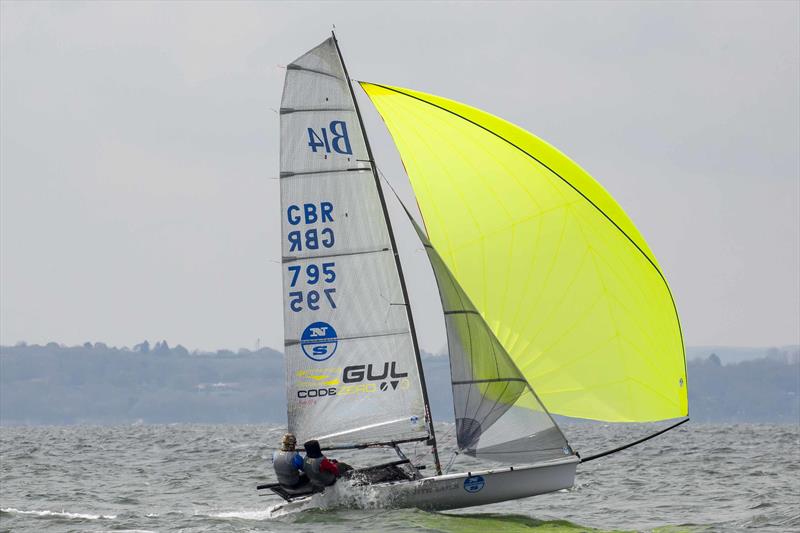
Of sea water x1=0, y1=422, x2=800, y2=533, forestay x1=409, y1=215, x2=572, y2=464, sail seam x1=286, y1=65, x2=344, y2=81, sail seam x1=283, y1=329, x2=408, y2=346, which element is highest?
sail seam x1=286, y1=65, x2=344, y2=81

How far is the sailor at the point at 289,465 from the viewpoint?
42.4 ft

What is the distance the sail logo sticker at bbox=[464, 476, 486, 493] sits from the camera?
1247 centimetres

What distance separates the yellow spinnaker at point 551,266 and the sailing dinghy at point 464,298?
0.05 ft

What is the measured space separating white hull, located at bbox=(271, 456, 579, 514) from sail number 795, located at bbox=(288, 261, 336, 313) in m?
1.99

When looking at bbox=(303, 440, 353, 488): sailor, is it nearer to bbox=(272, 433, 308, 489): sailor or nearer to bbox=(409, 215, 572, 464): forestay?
bbox=(272, 433, 308, 489): sailor

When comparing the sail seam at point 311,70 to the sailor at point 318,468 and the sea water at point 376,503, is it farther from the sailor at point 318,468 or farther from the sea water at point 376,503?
the sea water at point 376,503

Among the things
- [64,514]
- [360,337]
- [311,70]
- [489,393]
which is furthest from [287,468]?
[311,70]

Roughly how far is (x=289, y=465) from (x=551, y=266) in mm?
3430

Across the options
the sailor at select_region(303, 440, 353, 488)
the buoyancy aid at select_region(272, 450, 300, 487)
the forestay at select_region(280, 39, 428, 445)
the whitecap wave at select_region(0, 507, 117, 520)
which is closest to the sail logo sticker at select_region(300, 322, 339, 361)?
the forestay at select_region(280, 39, 428, 445)

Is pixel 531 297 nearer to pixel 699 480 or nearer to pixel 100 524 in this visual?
pixel 100 524

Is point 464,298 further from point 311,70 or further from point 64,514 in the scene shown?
point 64,514

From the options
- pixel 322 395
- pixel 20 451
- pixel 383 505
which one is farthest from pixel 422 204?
pixel 20 451

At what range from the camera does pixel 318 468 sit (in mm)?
12891

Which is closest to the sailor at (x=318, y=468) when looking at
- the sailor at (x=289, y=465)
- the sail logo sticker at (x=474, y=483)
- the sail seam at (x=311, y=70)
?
the sailor at (x=289, y=465)
